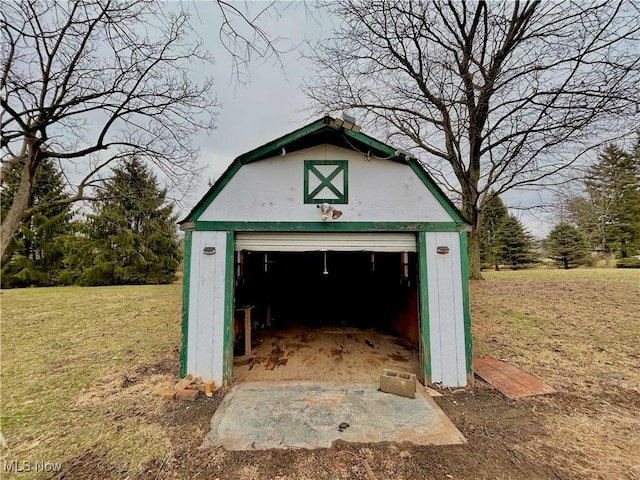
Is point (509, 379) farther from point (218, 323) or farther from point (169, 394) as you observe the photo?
point (169, 394)

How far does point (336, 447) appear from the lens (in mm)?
2719

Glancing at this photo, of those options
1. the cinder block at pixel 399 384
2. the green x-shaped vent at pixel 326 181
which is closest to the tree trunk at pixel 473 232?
the cinder block at pixel 399 384

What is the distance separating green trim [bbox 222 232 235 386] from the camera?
3.97 metres

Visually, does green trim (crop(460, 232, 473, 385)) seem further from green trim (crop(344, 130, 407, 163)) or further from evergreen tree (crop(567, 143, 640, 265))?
evergreen tree (crop(567, 143, 640, 265))

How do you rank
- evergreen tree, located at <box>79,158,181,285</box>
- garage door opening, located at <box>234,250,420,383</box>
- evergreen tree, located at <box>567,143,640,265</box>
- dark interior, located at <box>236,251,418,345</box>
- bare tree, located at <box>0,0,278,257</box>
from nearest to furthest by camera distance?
garage door opening, located at <box>234,250,420,383</box>, bare tree, located at <box>0,0,278,257</box>, dark interior, located at <box>236,251,418,345</box>, evergreen tree, located at <box>79,158,181,285</box>, evergreen tree, located at <box>567,143,640,265</box>

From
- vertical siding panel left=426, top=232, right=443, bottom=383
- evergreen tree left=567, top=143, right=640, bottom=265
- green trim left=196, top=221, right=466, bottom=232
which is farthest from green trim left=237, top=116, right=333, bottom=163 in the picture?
evergreen tree left=567, top=143, right=640, bottom=265

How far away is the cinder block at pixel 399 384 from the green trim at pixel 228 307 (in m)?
2.18

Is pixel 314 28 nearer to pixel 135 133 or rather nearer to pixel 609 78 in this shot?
pixel 609 78

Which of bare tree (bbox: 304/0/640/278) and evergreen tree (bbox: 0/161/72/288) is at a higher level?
bare tree (bbox: 304/0/640/278)

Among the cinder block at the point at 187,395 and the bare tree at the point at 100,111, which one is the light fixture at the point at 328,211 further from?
the bare tree at the point at 100,111

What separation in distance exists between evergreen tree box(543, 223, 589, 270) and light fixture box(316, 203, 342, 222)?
26.9 meters

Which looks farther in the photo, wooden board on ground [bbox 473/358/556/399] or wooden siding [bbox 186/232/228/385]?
wooden siding [bbox 186/232/228/385]

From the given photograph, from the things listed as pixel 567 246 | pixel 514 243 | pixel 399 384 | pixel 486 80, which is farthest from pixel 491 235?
pixel 399 384

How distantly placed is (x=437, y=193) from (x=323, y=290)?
583 centimetres
